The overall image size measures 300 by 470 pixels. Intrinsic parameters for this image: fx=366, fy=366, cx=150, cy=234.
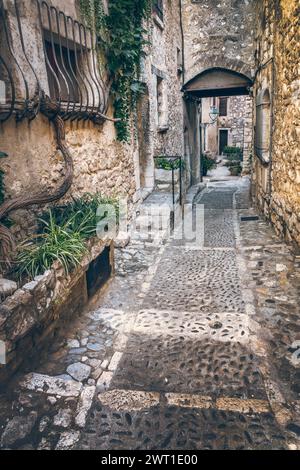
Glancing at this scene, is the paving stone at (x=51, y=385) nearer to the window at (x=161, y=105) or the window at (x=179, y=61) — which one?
the window at (x=161, y=105)

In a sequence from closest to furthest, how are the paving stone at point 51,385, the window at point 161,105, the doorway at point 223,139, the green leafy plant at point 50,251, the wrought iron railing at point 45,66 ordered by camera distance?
the paving stone at point 51,385, the green leafy plant at point 50,251, the wrought iron railing at point 45,66, the window at point 161,105, the doorway at point 223,139

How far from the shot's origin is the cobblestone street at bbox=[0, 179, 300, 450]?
7.23ft

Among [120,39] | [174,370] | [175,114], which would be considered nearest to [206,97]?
[175,114]

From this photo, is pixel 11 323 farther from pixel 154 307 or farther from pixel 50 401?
pixel 154 307

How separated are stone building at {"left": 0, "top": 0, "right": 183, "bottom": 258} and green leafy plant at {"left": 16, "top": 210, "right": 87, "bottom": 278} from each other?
29 centimetres

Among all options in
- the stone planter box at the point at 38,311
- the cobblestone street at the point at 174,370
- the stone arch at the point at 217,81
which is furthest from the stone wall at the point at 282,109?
the stone arch at the point at 217,81

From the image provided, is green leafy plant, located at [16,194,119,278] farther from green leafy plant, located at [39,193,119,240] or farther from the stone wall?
the stone wall

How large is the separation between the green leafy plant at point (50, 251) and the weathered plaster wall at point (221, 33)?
9128 millimetres

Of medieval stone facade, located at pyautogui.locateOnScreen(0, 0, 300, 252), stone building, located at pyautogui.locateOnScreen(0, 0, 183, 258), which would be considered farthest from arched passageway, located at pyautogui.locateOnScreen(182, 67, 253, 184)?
stone building, located at pyautogui.locateOnScreen(0, 0, 183, 258)

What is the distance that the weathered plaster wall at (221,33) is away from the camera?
413 inches

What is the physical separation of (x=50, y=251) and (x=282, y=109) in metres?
4.31

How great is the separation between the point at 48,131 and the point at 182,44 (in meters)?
8.74

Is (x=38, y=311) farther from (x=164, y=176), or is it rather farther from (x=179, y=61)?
(x=179, y=61)
